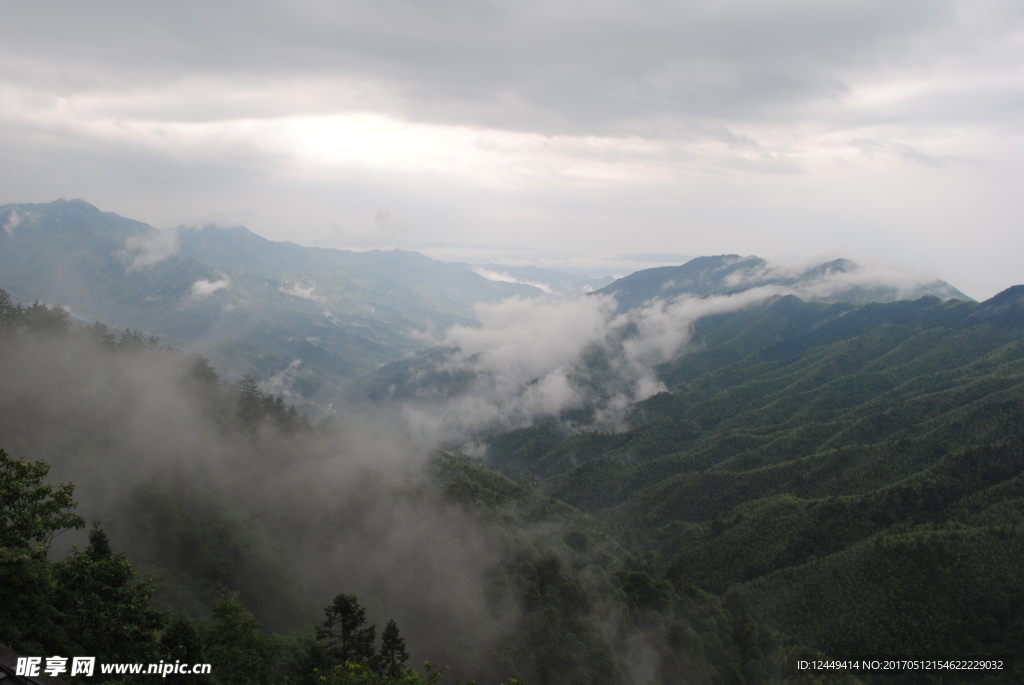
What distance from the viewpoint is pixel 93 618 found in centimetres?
3581

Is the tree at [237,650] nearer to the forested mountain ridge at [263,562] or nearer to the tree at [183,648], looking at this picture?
the forested mountain ridge at [263,562]

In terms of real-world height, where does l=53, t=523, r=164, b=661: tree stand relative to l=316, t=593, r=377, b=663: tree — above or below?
above

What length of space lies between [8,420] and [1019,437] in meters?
277

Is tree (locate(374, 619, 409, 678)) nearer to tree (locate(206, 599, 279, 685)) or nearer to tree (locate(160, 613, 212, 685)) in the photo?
tree (locate(206, 599, 279, 685))

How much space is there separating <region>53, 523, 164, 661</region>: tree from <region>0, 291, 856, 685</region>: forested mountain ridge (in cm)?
12

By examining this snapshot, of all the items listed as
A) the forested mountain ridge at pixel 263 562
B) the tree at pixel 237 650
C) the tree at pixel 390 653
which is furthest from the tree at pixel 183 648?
the tree at pixel 390 653

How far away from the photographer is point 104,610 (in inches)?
1416

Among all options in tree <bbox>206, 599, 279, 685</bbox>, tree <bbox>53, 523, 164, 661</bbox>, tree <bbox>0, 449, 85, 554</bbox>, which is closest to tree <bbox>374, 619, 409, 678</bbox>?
tree <bbox>206, 599, 279, 685</bbox>

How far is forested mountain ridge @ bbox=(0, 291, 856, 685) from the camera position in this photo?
3819 centimetres

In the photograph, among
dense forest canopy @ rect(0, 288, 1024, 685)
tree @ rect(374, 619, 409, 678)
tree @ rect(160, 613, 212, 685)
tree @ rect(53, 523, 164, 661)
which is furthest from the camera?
tree @ rect(374, 619, 409, 678)

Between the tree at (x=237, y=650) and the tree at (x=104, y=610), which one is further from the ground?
the tree at (x=104, y=610)

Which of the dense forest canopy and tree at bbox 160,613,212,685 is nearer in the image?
tree at bbox 160,613,212,685

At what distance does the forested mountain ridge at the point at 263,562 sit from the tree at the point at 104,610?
12 centimetres

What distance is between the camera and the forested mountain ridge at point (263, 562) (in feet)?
125
